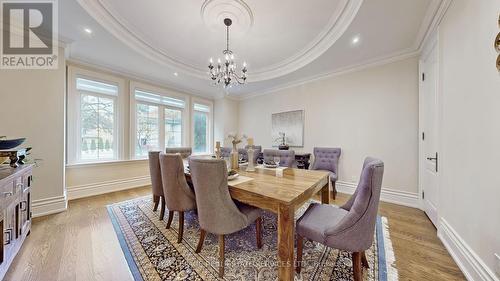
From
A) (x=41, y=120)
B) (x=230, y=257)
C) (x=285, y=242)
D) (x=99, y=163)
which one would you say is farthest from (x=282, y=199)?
(x=99, y=163)

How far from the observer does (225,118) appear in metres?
5.56

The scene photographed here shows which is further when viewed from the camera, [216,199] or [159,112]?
[159,112]

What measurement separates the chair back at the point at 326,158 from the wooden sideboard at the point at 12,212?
4000 millimetres

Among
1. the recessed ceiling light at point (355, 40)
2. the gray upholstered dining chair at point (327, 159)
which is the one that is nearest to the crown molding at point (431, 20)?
the recessed ceiling light at point (355, 40)

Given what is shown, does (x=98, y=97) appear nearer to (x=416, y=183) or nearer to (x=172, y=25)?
(x=172, y=25)

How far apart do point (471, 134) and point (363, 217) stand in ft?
4.05

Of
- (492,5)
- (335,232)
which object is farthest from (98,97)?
(492,5)

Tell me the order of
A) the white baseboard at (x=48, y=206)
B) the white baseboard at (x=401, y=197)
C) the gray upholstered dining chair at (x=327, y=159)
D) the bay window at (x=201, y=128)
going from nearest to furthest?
the white baseboard at (x=48, y=206) < the white baseboard at (x=401, y=197) < the gray upholstered dining chair at (x=327, y=159) < the bay window at (x=201, y=128)

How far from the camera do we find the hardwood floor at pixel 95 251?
1422 millimetres

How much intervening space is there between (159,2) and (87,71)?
7.84 ft

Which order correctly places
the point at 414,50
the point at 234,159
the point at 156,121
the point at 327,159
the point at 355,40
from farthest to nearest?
1. the point at 156,121
2. the point at 327,159
3. the point at 414,50
4. the point at 355,40
5. the point at 234,159

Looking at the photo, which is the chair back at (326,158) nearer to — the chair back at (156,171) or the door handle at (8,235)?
the chair back at (156,171)

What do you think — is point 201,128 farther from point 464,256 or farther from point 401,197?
point 464,256

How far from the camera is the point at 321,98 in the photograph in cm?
396
